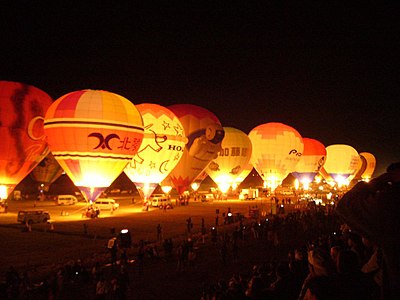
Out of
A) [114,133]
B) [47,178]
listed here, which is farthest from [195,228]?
[47,178]

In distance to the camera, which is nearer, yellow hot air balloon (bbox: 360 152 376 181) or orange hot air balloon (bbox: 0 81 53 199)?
orange hot air balloon (bbox: 0 81 53 199)

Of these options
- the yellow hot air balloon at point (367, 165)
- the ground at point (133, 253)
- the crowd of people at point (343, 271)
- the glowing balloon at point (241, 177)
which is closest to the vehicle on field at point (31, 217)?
the ground at point (133, 253)

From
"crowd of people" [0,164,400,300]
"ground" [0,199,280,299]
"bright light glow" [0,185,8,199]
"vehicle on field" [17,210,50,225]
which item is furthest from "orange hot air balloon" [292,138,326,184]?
"crowd of people" [0,164,400,300]

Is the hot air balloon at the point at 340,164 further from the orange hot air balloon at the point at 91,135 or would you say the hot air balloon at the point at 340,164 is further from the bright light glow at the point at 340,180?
the orange hot air balloon at the point at 91,135

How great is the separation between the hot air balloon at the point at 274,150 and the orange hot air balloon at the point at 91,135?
16.8 metres

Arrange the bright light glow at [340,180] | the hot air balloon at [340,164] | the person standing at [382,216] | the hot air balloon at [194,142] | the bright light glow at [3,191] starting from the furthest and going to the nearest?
the bright light glow at [340,180] → the hot air balloon at [340,164] → the hot air balloon at [194,142] → the bright light glow at [3,191] → the person standing at [382,216]

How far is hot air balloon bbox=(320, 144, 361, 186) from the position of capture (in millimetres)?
50594

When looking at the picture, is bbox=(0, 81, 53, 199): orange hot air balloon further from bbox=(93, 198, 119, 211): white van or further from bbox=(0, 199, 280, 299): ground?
bbox=(93, 198, 119, 211): white van

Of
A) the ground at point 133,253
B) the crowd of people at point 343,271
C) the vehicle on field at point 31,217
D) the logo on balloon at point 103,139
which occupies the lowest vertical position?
the ground at point 133,253

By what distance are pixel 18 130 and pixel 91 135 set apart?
496 cm

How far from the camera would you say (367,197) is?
5.78 ft

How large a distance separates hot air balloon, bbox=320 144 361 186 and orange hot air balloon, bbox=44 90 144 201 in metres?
37.1

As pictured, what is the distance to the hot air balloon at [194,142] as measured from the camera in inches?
1008

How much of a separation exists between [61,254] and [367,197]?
1146 centimetres
